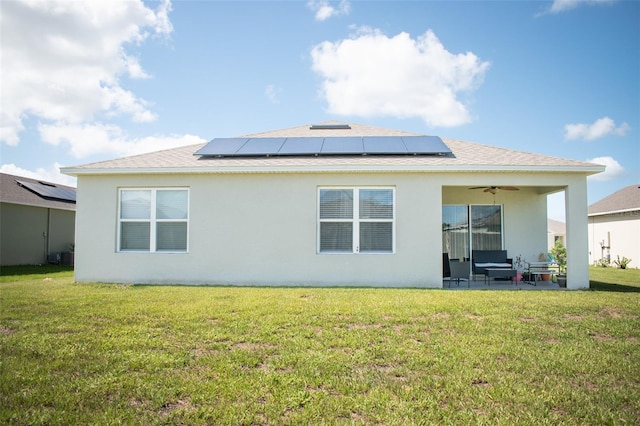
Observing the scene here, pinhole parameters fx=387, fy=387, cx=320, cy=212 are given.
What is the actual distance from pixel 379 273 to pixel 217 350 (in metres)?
6.28

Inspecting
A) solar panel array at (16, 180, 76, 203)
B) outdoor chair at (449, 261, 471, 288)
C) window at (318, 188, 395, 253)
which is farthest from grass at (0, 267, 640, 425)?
solar panel array at (16, 180, 76, 203)

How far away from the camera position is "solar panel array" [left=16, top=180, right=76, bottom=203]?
20891 millimetres

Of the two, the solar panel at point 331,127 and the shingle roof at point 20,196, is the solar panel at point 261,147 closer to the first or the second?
the solar panel at point 331,127

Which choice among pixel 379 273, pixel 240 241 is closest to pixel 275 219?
pixel 240 241

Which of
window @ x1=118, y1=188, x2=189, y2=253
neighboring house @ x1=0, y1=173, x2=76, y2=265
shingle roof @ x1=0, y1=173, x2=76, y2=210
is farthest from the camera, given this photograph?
shingle roof @ x1=0, y1=173, x2=76, y2=210

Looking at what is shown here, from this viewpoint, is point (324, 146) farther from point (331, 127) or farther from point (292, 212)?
point (331, 127)

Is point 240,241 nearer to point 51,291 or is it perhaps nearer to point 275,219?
point 275,219

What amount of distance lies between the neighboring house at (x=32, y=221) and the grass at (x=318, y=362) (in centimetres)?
1374

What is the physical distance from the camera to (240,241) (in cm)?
1082

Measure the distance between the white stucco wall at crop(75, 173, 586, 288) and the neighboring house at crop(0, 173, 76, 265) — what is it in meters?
10.7

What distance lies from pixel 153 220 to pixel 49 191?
1483 cm

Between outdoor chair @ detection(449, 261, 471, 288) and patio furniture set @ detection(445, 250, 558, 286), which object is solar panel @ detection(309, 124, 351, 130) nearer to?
patio furniture set @ detection(445, 250, 558, 286)

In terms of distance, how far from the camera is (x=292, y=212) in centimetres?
1071

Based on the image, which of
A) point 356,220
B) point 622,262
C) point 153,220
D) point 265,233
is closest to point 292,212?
point 265,233
